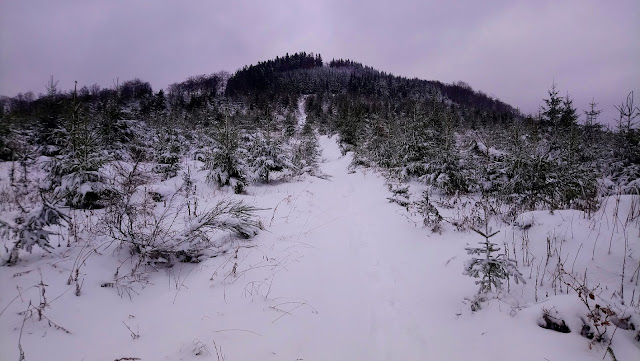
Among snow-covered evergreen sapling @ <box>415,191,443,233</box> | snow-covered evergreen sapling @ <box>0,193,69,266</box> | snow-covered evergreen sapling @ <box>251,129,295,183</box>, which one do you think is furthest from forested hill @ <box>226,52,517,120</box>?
snow-covered evergreen sapling @ <box>0,193,69,266</box>

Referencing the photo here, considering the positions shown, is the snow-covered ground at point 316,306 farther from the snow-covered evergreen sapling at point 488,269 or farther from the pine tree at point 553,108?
the pine tree at point 553,108

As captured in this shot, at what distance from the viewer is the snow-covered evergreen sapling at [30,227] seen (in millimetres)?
3127

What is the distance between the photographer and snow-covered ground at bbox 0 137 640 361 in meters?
2.39

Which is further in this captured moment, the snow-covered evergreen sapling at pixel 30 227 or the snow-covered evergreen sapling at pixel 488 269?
the snow-covered evergreen sapling at pixel 30 227

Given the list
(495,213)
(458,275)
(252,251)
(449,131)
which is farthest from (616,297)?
(449,131)

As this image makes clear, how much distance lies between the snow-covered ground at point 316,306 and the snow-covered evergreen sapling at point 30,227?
0.26 metres

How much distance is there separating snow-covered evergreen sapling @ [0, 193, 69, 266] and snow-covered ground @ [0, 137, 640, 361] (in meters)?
0.26

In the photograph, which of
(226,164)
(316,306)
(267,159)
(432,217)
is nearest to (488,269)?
(316,306)

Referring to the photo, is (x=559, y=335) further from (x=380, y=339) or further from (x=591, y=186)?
(x=591, y=186)

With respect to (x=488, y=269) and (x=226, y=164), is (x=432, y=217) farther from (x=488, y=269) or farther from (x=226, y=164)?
(x=226, y=164)

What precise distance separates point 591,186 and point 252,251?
8.64m

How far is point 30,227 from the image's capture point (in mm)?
3191

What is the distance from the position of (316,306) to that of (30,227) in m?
3.47

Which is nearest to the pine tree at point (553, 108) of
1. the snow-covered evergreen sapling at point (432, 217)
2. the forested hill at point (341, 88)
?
the snow-covered evergreen sapling at point (432, 217)
